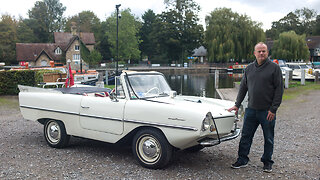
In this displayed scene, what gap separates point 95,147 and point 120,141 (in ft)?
4.45

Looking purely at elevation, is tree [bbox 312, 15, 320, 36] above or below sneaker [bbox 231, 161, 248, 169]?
above

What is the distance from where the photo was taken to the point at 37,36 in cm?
8825

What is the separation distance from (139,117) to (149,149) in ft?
1.89

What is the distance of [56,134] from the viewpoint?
6.81 metres

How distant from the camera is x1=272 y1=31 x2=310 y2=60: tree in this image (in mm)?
59750

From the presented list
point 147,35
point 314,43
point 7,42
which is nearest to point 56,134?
point 7,42

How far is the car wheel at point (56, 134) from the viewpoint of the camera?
6656 millimetres

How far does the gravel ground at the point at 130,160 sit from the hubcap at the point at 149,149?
0.72ft

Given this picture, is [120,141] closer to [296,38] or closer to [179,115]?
[179,115]

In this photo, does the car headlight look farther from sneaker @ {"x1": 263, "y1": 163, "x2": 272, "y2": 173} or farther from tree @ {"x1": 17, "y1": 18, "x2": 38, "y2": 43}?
tree @ {"x1": 17, "y1": 18, "x2": 38, "y2": 43}

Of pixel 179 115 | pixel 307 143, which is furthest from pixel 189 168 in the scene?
pixel 307 143

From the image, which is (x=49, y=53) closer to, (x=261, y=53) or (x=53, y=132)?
(x=53, y=132)

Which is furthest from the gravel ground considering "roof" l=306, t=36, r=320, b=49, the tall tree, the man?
"roof" l=306, t=36, r=320, b=49

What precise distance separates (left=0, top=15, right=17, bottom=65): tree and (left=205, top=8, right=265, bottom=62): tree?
137ft
